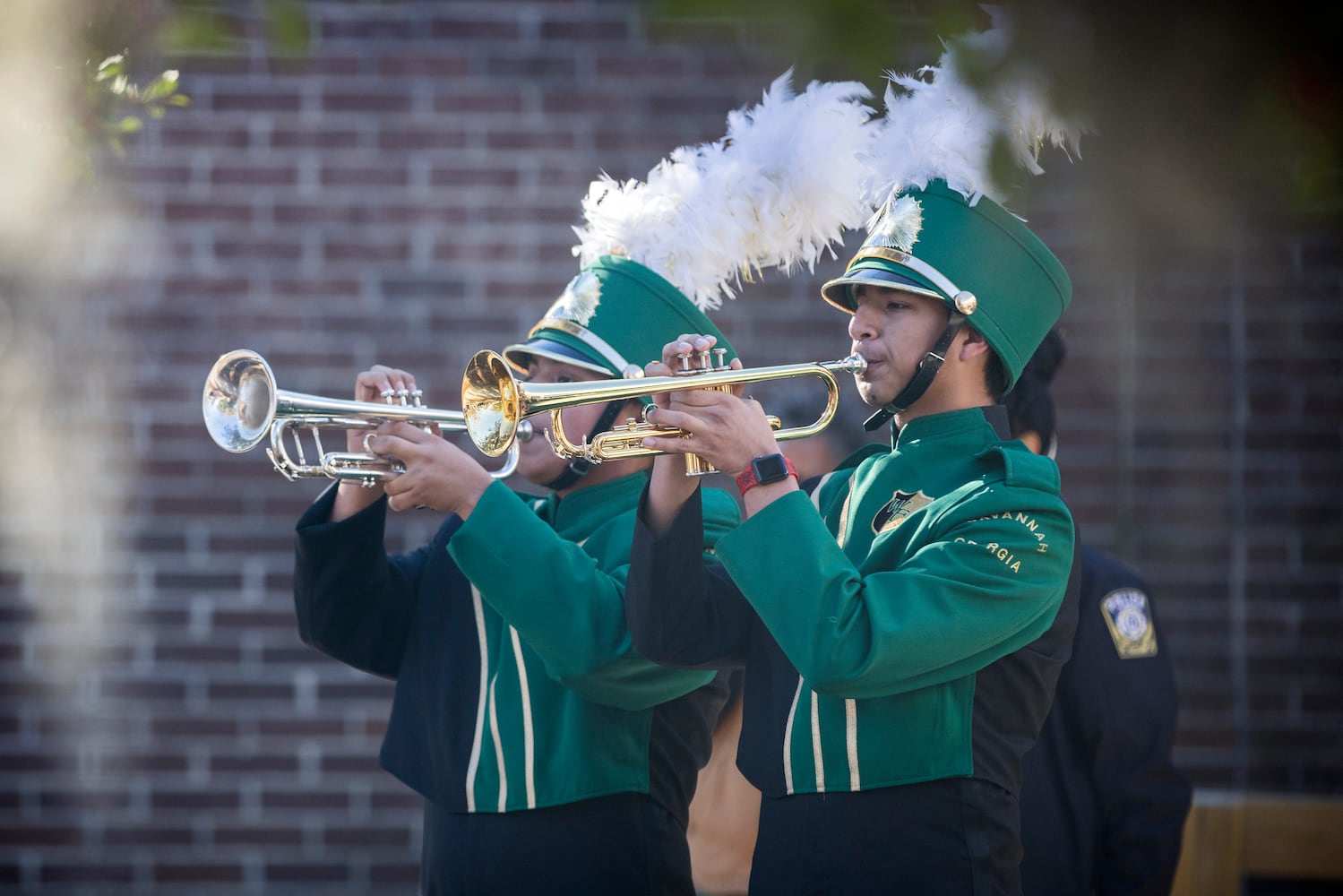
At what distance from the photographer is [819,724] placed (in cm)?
256

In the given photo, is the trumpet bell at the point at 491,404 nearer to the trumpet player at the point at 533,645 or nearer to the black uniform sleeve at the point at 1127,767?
the trumpet player at the point at 533,645

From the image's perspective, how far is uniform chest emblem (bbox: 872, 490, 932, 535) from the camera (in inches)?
106

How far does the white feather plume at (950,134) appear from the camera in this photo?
269 cm

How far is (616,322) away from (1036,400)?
1074 millimetres

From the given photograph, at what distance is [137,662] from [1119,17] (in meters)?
4.38

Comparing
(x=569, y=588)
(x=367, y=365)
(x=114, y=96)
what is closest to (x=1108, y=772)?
(x=569, y=588)

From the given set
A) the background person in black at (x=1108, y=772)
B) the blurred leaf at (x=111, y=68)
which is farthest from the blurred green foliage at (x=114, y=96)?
the background person in black at (x=1108, y=772)

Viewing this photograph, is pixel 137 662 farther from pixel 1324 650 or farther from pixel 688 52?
pixel 1324 650

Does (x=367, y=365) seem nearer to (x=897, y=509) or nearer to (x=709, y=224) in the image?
(x=709, y=224)

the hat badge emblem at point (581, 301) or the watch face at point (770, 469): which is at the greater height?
the hat badge emblem at point (581, 301)

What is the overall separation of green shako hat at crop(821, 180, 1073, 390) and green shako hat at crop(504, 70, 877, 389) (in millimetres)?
276

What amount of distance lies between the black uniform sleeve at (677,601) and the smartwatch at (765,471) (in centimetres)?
16

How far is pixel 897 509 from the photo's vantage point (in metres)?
2.72

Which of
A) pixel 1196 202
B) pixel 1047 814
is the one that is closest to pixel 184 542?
pixel 1047 814
